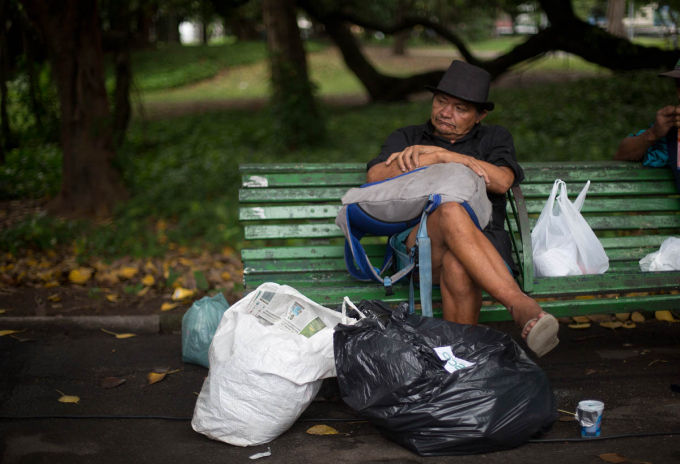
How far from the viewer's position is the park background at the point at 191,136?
5898 mm

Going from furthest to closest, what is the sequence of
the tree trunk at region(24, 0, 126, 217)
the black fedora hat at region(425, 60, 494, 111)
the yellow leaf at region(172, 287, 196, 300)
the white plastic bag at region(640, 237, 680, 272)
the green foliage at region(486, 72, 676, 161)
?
the green foliage at region(486, 72, 676, 161) < the tree trunk at region(24, 0, 126, 217) < the yellow leaf at region(172, 287, 196, 300) < the white plastic bag at region(640, 237, 680, 272) < the black fedora hat at region(425, 60, 494, 111)

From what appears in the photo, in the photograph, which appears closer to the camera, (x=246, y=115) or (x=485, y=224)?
(x=485, y=224)

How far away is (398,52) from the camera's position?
32.9 meters

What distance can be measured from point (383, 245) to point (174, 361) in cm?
135

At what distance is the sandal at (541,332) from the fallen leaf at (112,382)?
2.11 metres

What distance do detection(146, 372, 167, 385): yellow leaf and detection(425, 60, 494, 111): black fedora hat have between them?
2052mm

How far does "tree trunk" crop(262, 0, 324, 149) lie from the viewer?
11.5 meters

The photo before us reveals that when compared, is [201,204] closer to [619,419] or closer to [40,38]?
[40,38]

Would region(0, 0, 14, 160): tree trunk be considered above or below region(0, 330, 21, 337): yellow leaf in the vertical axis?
above

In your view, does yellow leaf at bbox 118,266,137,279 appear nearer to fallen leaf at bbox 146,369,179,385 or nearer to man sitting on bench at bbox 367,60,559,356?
fallen leaf at bbox 146,369,179,385

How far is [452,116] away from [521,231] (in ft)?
2.33

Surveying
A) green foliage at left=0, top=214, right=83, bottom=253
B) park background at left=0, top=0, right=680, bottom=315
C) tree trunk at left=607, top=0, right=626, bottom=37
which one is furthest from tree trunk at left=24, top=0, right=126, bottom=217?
tree trunk at left=607, top=0, right=626, bottom=37

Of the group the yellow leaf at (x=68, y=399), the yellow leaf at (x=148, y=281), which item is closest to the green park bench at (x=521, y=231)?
the yellow leaf at (x=68, y=399)

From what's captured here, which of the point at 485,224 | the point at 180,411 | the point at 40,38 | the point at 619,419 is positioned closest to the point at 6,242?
the point at 40,38
